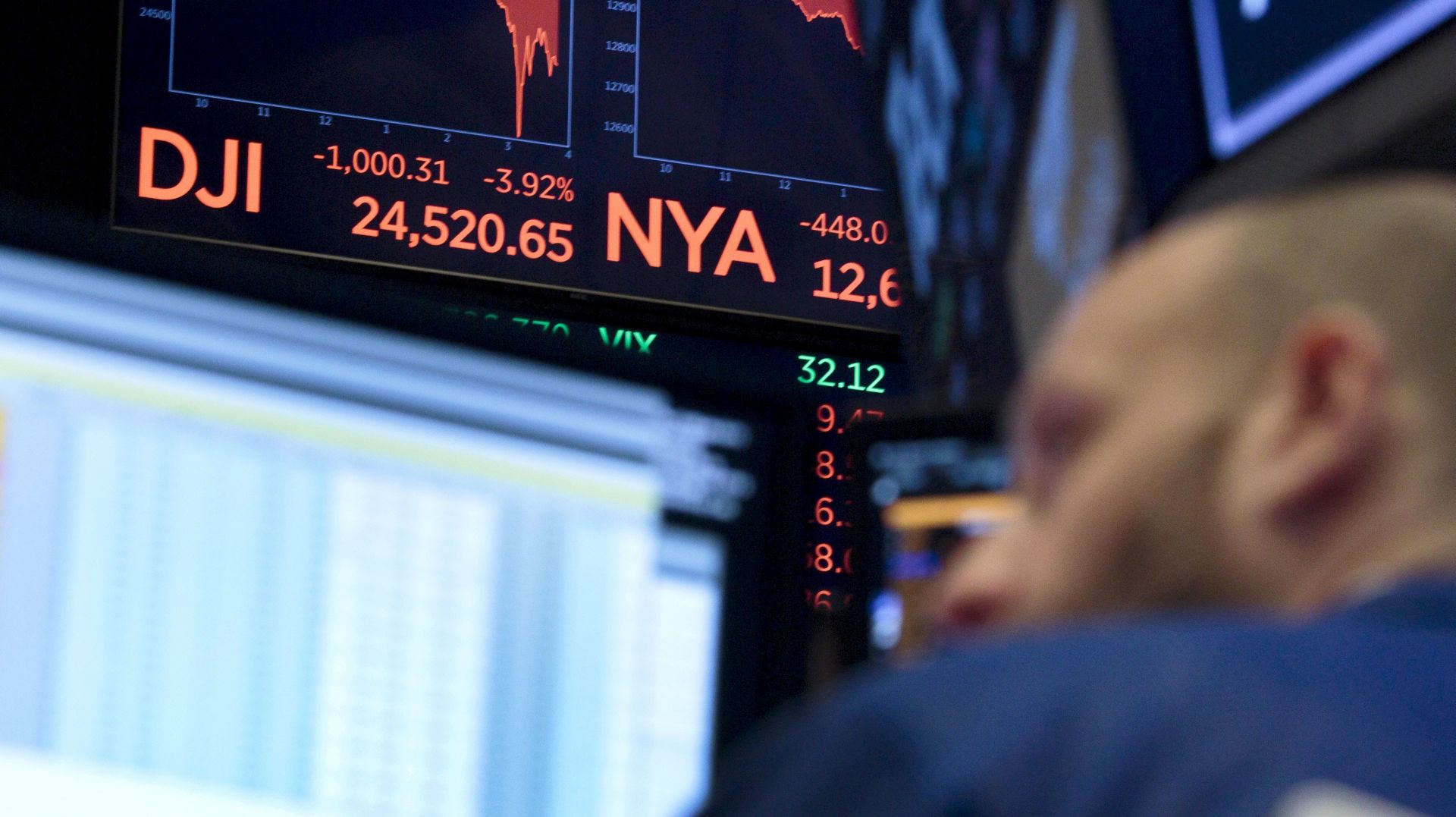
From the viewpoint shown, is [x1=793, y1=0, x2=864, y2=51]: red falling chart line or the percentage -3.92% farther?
[x1=793, y1=0, x2=864, y2=51]: red falling chart line

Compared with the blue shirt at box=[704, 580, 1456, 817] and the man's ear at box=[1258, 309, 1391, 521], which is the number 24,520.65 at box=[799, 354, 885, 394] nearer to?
the man's ear at box=[1258, 309, 1391, 521]

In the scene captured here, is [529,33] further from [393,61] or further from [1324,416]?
[1324,416]

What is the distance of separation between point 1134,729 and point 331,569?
470mm

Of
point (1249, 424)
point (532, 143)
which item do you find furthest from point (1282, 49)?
point (532, 143)

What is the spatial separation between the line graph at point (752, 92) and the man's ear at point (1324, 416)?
2.54 meters

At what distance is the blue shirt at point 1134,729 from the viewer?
0.54m

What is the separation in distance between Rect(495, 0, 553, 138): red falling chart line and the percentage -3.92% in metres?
0.12

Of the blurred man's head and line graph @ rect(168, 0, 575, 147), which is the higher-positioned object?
line graph @ rect(168, 0, 575, 147)

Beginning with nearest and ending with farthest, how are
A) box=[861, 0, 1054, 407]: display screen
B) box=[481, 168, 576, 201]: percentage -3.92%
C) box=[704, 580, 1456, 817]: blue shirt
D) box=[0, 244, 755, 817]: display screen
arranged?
box=[704, 580, 1456, 817]: blue shirt
box=[0, 244, 755, 817]: display screen
box=[861, 0, 1054, 407]: display screen
box=[481, 168, 576, 201]: percentage -3.92%

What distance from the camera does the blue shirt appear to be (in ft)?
1.78

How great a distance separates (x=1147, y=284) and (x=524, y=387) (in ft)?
1.07

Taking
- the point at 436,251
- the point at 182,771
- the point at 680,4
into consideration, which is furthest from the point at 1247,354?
the point at 680,4

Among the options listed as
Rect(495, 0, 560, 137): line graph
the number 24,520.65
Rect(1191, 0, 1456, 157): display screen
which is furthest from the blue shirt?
Rect(495, 0, 560, 137): line graph

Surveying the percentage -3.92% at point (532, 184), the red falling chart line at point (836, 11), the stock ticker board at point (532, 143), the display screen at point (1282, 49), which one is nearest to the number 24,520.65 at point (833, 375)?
the stock ticker board at point (532, 143)
